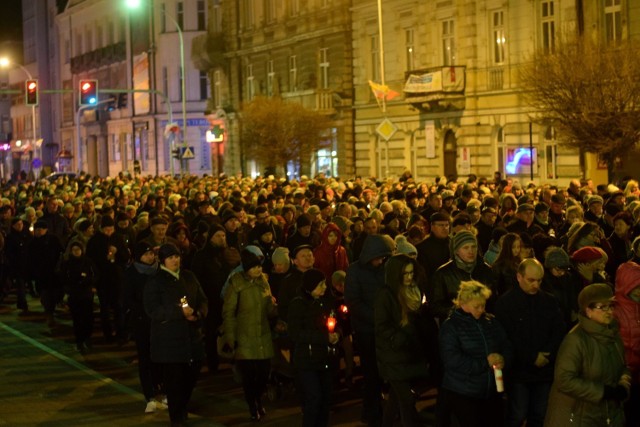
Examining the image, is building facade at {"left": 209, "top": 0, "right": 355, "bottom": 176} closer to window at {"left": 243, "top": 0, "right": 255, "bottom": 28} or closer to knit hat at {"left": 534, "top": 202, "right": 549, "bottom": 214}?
window at {"left": 243, "top": 0, "right": 255, "bottom": 28}

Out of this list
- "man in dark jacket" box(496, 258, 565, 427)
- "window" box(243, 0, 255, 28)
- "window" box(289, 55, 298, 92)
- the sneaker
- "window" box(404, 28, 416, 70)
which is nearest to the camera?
"man in dark jacket" box(496, 258, 565, 427)

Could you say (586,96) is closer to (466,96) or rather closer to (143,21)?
(466,96)

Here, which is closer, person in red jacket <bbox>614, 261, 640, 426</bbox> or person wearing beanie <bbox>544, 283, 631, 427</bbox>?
person wearing beanie <bbox>544, 283, 631, 427</bbox>

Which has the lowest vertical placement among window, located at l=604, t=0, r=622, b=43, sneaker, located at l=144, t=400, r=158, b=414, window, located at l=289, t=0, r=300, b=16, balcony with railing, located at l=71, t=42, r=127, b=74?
→ sneaker, located at l=144, t=400, r=158, b=414

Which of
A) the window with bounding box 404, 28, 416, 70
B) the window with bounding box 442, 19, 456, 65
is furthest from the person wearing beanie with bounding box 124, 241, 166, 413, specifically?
the window with bounding box 404, 28, 416, 70

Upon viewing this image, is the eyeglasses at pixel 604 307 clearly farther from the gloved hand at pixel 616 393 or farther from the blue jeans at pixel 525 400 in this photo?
the blue jeans at pixel 525 400

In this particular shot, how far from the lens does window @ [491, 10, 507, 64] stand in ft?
135

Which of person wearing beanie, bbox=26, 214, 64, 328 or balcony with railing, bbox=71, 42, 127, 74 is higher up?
balcony with railing, bbox=71, 42, 127, 74

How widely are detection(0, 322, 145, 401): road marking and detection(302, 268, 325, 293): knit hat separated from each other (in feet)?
11.7

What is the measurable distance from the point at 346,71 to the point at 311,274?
40907 mm

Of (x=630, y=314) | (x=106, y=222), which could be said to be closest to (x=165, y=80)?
(x=106, y=222)

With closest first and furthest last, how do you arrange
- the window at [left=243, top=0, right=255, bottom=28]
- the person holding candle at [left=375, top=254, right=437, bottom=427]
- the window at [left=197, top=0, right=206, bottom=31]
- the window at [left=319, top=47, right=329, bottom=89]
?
the person holding candle at [left=375, top=254, right=437, bottom=427]
the window at [left=319, top=47, right=329, bottom=89]
the window at [left=243, top=0, right=255, bottom=28]
the window at [left=197, top=0, right=206, bottom=31]

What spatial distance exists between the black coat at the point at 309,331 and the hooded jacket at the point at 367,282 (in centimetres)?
59

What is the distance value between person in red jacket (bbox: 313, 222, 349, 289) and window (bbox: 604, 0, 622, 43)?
75.3 ft
